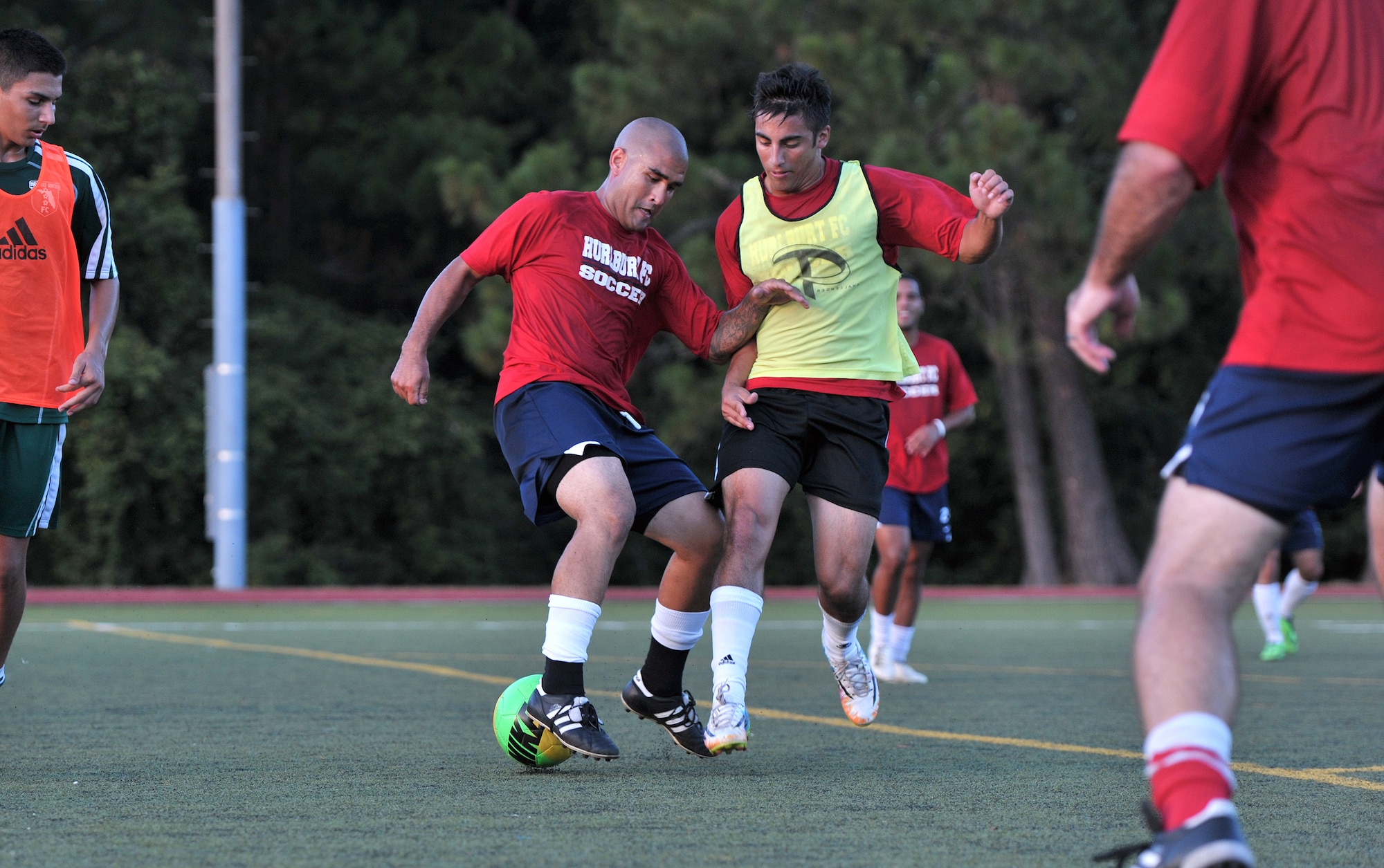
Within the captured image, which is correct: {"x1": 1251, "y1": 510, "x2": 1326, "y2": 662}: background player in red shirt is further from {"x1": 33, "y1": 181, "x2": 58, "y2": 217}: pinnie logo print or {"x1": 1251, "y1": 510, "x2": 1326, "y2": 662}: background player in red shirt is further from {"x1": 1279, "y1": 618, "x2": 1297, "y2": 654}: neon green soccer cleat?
{"x1": 33, "y1": 181, "x2": 58, "y2": 217}: pinnie logo print

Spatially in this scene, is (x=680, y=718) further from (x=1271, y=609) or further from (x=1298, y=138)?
(x=1271, y=609)

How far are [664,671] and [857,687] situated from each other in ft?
2.55

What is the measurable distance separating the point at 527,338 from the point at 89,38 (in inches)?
918

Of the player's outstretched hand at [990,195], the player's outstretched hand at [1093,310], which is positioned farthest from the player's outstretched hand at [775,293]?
the player's outstretched hand at [1093,310]

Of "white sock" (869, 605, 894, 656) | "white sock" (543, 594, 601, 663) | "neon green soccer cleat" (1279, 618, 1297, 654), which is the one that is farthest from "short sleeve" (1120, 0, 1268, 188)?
"neon green soccer cleat" (1279, 618, 1297, 654)

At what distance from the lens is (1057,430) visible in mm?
22703

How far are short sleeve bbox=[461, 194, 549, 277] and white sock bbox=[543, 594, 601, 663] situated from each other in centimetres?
110

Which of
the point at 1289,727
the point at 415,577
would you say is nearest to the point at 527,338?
the point at 1289,727

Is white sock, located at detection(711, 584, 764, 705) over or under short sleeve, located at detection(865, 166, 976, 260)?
under

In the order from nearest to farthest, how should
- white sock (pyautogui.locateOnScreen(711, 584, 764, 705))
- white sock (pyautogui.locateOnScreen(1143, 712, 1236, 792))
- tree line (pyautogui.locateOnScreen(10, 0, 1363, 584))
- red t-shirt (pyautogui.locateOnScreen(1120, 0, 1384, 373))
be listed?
white sock (pyautogui.locateOnScreen(1143, 712, 1236, 792)) < red t-shirt (pyautogui.locateOnScreen(1120, 0, 1384, 373)) < white sock (pyautogui.locateOnScreen(711, 584, 764, 705)) < tree line (pyautogui.locateOnScreen(10, 0, 1363, 584))

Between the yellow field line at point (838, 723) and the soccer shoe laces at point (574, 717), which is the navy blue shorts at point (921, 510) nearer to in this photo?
the yellow field line at point (838, 723)

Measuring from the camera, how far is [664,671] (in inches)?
192

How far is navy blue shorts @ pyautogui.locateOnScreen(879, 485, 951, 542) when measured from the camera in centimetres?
848

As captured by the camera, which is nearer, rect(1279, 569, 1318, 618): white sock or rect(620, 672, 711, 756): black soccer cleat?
rect(620, 672, 711, 756): black soccer cleat
